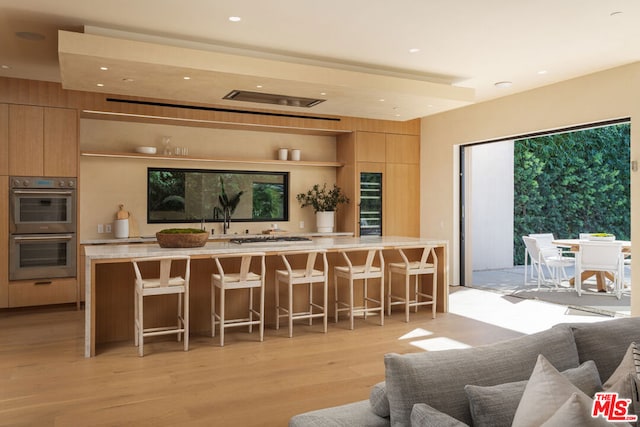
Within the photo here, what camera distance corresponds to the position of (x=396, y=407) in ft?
5.05

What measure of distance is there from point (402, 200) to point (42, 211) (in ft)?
17.1

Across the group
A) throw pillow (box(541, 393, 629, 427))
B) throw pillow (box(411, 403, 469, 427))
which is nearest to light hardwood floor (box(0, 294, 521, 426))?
throw pillow (box(411, 403, 469, 427))

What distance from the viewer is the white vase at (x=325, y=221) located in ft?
25.2

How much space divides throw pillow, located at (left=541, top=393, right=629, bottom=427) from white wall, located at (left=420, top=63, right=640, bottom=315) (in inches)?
193

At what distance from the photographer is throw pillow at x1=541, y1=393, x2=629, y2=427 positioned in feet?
3.92

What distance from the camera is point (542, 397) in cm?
137

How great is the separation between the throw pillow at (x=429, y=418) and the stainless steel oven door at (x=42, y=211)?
5666 mm

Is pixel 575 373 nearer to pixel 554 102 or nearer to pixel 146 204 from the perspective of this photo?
pixel 554 102

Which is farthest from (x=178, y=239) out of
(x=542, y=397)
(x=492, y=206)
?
(x=492, y=206)

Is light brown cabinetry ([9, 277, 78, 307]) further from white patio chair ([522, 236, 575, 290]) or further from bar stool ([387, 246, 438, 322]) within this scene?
white patio chair ([522, 236, 575, 290])

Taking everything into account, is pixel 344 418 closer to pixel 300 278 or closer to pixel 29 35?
pixel 300 278

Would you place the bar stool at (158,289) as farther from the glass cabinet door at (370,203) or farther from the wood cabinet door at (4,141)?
the glass cabinet door at (370,203)

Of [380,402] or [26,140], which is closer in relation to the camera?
[380,402]

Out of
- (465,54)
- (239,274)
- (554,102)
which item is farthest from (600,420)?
(554,102)
